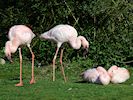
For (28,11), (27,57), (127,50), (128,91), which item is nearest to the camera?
(128,91)

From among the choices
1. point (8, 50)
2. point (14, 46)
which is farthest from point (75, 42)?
point (8, 50)

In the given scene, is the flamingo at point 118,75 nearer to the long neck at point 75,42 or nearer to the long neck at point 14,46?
the long neck at point 75,42

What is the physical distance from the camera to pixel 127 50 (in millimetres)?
13875

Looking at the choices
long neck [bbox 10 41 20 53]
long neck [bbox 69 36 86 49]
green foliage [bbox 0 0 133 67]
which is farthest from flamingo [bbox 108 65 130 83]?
green foliage [bbox 0 0 133 67]

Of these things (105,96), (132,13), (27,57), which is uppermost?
(132,13)

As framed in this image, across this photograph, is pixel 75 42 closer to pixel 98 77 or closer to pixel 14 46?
pixel 98 77

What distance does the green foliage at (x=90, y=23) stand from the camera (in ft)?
45.5

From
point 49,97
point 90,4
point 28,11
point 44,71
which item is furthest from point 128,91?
point 28,11

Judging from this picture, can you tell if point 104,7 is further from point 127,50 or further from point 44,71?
point 44,71

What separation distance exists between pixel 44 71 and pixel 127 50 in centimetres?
267

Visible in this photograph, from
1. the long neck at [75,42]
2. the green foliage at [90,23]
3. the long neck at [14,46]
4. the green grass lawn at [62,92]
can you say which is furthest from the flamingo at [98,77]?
the green foliage at [90,23]

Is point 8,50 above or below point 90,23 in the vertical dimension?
below

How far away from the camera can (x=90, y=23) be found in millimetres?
15000

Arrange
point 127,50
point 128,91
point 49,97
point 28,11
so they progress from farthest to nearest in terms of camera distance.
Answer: point 28,11, point 127,50, point 128,91, point 49,97
